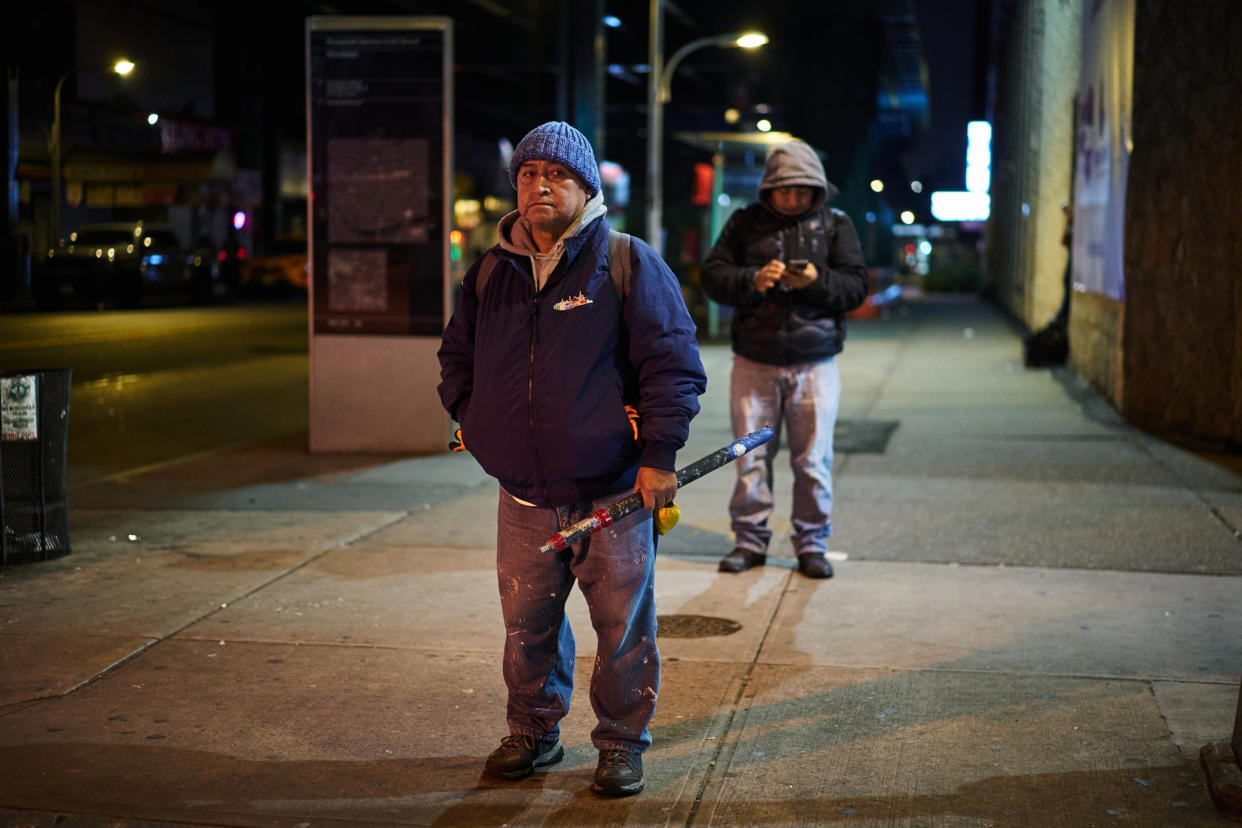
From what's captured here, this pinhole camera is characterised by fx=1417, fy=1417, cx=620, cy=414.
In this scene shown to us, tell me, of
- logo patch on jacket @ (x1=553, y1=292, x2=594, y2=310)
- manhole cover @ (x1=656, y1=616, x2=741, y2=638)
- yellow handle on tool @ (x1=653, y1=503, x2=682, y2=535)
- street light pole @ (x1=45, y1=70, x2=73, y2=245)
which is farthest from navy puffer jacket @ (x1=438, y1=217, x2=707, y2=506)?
street light pole @ (x1=45, y1=70, x2=73, y2=245)

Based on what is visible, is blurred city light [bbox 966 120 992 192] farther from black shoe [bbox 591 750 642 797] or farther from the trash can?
black shoe [bbox 591 750 642 797]

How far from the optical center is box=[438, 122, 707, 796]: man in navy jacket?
12.7ft

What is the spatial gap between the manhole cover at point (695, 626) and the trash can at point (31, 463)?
123 inches

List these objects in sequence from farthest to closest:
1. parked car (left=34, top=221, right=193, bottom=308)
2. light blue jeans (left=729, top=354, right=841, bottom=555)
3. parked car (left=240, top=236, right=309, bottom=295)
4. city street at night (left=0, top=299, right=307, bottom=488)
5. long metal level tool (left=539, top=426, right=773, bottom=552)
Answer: parked car (left=240, top=236, right=309, bottom=295) → parked car (left=34, top=221, right=193, bottom=308) → city street at night (left=0, top=299, right=307, bottom=488) → light blue jeans (left=729, top=354, right=841, bottom=555) → long metal level tool (left=539, top=426, right=773, bottom=552)

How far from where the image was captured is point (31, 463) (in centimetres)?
678

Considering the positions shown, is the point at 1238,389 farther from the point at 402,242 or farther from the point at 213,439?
the point at 213,439

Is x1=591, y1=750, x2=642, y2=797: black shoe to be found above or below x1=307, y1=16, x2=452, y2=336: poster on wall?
below

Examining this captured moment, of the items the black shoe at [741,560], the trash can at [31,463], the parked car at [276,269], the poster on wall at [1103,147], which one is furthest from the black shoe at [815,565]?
the parked car at [276,269]

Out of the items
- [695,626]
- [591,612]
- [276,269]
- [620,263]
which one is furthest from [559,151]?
[276,269]

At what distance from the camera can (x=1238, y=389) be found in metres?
10.6

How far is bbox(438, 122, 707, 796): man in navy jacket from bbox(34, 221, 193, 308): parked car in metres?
7.96

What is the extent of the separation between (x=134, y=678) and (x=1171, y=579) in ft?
14.7

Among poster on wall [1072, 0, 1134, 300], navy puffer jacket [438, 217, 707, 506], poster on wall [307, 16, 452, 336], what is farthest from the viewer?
poster on wall [1072, 0, 1134, 300]

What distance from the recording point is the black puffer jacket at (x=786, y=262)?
641cm
